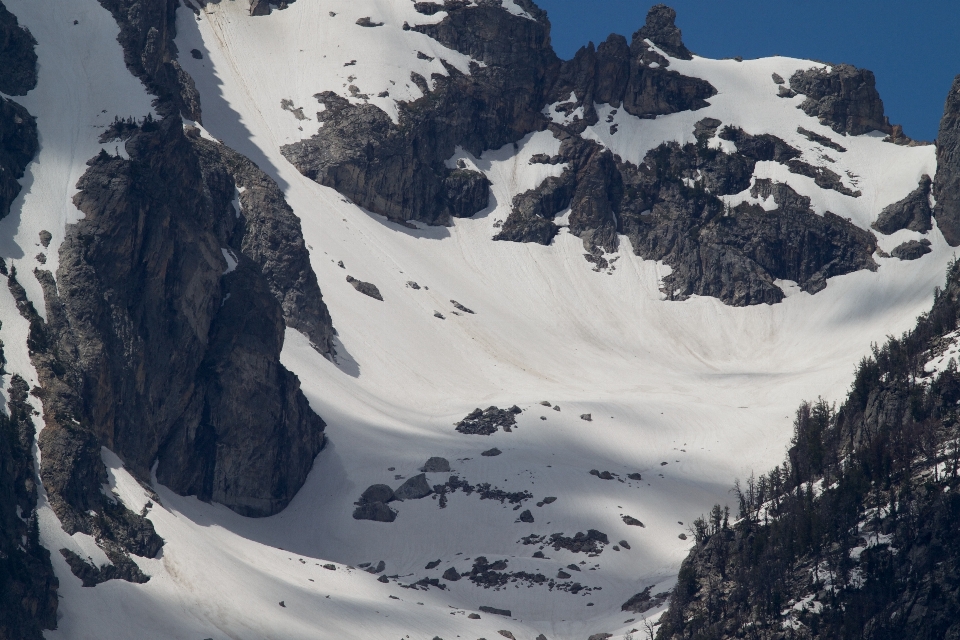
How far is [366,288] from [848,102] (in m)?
92.2

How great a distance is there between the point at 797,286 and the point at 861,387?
8876 centimetres

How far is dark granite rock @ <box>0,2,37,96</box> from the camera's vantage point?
303 ft

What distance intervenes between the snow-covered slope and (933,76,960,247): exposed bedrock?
4126 millimetres

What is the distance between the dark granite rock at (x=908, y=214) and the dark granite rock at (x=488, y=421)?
80.0 m

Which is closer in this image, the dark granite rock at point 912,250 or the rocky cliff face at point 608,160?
the dark granite rock at point 912,250

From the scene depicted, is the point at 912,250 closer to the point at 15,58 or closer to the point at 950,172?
the point at 950,172

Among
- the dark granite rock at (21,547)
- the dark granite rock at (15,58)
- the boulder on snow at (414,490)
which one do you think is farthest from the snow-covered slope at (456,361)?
the dark granite rock at (21,547)

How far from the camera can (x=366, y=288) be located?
13988cm

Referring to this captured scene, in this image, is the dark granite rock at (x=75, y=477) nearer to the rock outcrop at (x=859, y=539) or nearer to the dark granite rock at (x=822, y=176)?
the rock outcrop at (x=859, y=539)

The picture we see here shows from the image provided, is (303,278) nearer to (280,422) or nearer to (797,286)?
(280,422)

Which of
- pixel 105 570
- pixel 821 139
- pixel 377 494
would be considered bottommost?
pixel 105 570

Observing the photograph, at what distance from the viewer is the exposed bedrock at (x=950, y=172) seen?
15888cm

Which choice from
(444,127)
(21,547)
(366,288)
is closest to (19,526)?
(21,547)

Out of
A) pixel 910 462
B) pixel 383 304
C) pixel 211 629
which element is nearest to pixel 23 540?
pixel 211 629
